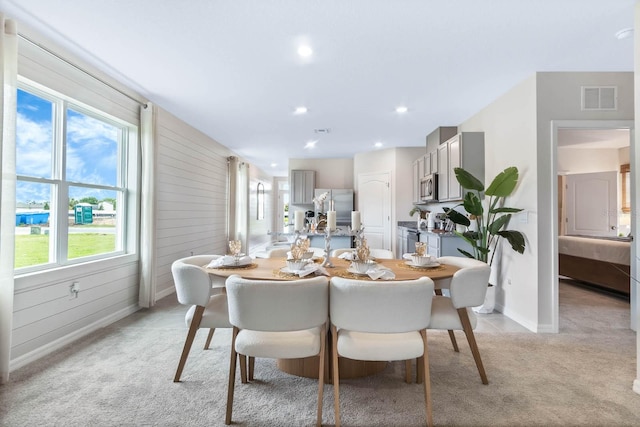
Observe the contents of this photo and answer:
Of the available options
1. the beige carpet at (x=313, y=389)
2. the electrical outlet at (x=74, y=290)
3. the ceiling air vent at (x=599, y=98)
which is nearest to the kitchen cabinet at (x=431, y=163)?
the ceiling air vent at (x=599, y=98)

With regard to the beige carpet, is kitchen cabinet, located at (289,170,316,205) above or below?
above

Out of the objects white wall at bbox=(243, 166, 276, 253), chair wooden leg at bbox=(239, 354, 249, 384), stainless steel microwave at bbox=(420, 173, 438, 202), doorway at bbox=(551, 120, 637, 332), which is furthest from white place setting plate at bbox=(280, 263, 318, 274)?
white wall at bbox=(243, 166, 276, 253)

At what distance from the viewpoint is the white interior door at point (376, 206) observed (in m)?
6.77

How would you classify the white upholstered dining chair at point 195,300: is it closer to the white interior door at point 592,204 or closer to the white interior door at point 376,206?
the white interior door at point 376,206

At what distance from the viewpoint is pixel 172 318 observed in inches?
137

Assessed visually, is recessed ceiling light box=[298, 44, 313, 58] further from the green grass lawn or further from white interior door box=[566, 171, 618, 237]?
white interior door box=[566, 171, 618, 237]

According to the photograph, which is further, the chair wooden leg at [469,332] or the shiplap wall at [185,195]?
the shiplap wall at [185,195]

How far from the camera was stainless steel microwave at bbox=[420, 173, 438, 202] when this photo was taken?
195 inches

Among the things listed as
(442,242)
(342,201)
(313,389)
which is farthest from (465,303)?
(342,201)

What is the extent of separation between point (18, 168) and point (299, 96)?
107 inches

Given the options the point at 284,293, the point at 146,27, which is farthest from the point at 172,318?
the point at 146,27

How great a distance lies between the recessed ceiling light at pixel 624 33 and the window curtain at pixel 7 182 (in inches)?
177

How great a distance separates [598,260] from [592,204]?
2.18m

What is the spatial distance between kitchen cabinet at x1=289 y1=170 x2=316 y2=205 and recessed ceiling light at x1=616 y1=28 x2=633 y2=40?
19.4ft
